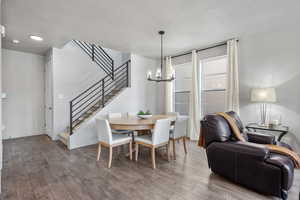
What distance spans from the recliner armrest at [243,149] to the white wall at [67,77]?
4187 mm

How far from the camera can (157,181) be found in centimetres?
229

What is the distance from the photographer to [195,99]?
4594mm

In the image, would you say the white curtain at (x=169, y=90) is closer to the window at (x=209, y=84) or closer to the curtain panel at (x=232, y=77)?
the window at (x=209, y=84)

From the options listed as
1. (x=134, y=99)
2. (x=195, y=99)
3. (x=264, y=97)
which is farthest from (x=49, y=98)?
(x=264, y=97)

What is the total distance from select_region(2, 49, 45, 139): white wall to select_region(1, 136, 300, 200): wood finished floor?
1620 millimetres

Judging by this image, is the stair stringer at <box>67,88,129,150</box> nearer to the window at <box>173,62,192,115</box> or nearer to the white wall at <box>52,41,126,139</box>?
the white wall at <box>52,41,126,139</box>

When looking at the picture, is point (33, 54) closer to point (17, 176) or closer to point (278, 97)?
point (17, 176)

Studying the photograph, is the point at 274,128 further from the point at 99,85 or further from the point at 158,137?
the point at 99,85

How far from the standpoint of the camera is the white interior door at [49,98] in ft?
14.8

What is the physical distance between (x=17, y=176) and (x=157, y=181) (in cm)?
220

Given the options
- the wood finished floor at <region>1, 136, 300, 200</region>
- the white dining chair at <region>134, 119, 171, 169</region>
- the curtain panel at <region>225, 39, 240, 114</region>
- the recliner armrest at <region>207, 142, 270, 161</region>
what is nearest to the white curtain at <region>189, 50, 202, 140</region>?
the curtain panel at <region>225, 39, 240, 114</region>

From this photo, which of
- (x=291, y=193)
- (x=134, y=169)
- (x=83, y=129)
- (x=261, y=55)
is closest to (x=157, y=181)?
(x=134, y=169)

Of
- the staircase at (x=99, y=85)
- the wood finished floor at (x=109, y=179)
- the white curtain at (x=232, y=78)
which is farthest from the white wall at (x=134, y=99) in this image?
the white curtain at (x=232, y=78)

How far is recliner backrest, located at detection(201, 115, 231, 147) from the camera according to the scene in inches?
89.8
